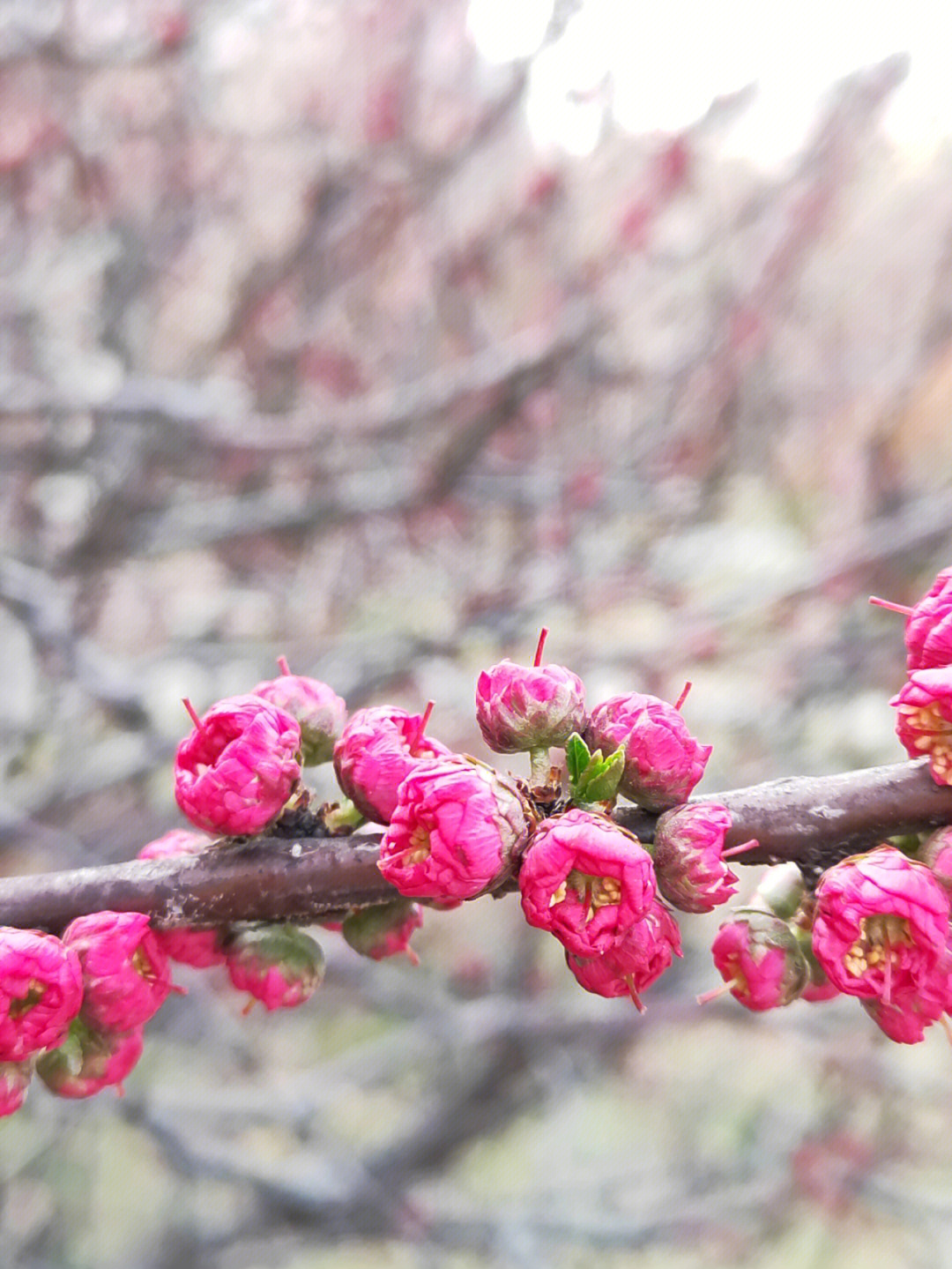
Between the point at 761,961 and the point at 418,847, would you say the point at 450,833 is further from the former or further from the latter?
the point at 761,961

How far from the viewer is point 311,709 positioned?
824mm

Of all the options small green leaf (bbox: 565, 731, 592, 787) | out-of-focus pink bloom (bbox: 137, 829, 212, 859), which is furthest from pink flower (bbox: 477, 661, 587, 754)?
out-of-focus pink bloom (bbox: 137, 829, 212, 859)

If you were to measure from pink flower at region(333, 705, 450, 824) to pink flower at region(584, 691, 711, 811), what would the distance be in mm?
128

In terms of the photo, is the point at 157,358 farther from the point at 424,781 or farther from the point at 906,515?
the point at 424,781

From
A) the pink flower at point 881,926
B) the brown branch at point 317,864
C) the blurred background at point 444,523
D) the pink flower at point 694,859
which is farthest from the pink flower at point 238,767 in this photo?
the blurred background at point 444,523

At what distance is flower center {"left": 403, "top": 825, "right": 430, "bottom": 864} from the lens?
59 cm

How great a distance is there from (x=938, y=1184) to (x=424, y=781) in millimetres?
4225

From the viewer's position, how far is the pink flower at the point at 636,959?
0.60m

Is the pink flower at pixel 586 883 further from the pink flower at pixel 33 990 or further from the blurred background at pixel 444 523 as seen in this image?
the blurred background at pixel 444 523

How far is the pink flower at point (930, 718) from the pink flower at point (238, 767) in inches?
16.1

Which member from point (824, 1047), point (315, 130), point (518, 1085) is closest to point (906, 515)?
point (824, 1047)

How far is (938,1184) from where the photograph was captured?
12.6 feet

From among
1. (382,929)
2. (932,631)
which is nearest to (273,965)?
(382,929)

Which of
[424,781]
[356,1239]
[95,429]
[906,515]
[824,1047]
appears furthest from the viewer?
[824,1047]
